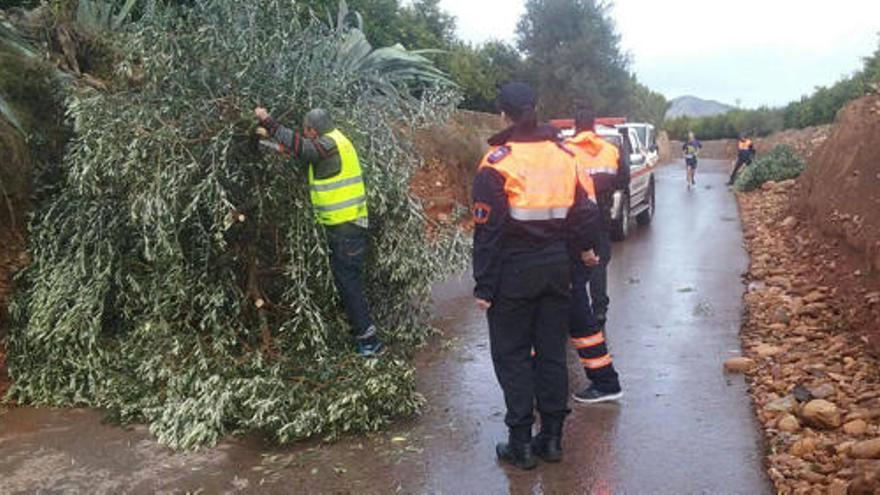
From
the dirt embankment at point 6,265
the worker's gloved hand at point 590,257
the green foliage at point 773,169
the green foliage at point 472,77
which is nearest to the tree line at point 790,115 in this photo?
the green foliage at point 773,169

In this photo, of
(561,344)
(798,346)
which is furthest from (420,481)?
(798,346)

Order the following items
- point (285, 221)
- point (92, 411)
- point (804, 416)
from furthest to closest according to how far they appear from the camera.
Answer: point (285, 221)
point (92, 411)
point (804, 416)

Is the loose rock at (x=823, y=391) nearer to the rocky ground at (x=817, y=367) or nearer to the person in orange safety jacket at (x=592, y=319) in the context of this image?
the rocky ground at (x=817, y=367)

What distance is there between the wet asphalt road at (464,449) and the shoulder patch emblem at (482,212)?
1.33 metres

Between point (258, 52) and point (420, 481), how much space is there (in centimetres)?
309

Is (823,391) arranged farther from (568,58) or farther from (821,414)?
(568,58)

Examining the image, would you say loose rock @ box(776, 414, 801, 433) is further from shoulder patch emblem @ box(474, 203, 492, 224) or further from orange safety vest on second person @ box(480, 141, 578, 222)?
shoulder patch emblem @ box(474, 203, 492, 224)

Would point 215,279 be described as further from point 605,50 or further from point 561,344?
point 605,50

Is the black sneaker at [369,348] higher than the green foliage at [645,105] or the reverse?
the reverse

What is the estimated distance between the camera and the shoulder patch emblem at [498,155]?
4.06 m

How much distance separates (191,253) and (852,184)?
774 cm

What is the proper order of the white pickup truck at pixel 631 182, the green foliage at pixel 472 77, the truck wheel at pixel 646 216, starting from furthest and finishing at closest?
1. the green foliage at pixel 472 77
2. the truck wheel at pixel 646 216
3. the white pickup truck at pixel 631 182

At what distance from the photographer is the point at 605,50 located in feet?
115

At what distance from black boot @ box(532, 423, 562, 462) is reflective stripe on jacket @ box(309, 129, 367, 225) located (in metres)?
2.13
